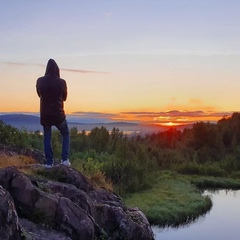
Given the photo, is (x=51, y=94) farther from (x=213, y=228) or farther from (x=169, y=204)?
(x=169, y=204)

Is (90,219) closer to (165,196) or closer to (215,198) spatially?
(165,196)

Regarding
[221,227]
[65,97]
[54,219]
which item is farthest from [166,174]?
[54,219]

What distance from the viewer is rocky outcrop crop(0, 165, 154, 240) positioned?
10.4m

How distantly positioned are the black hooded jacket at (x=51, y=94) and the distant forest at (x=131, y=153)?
627 centimetres

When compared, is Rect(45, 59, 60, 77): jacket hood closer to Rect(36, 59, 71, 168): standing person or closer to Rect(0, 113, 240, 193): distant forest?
Rect(36, 59, 71, 168): standing person

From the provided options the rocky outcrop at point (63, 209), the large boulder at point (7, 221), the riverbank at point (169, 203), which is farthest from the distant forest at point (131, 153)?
the large boulder at point (7, 221)

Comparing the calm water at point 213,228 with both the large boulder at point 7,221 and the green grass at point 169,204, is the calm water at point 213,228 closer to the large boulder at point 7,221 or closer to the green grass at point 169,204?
the green grass at point 169,204

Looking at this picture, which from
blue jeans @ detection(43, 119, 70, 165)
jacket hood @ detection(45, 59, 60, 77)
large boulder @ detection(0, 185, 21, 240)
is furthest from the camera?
blue jeans @ detection(43, 119, 70, 165)

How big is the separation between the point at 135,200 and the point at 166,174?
62.0 ft

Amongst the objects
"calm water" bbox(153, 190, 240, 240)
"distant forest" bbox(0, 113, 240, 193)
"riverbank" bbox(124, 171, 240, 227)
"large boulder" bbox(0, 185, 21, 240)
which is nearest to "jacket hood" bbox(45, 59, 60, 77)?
"large boulder" bbox(0, 185, 21, 240)

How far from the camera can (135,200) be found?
28.8m

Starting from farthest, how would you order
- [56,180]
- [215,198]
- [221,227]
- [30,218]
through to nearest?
1. [215,198]
2. [221,227]
3. [56,180]
4. [30,218]

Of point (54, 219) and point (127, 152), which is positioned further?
point (127, 152)

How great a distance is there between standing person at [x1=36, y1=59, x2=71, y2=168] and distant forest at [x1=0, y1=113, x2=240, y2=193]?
5.98m
